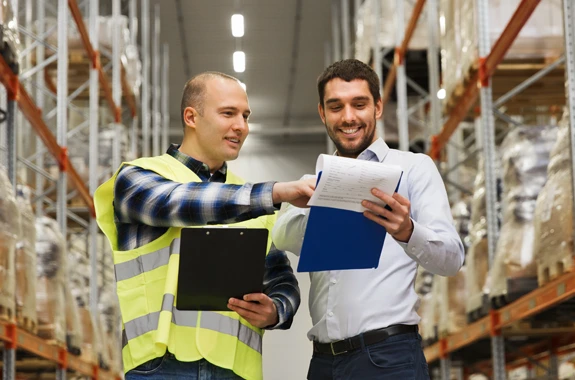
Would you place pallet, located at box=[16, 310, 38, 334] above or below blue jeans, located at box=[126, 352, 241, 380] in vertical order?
below

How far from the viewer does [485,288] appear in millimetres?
7926


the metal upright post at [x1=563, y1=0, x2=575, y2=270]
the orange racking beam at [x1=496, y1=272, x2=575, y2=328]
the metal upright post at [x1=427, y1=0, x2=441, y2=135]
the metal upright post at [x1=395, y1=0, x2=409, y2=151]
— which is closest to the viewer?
the metal upright post at [x1=563, y1=0, x2=575, y2=270]

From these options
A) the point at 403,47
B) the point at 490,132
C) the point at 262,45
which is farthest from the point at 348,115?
the point at 262,45

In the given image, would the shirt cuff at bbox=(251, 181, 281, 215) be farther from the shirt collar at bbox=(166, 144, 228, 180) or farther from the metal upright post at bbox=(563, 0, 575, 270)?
the metal upright post at bbox=(563, 0, 575, 270)

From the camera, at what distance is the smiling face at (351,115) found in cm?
347

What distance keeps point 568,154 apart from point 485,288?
2.32m

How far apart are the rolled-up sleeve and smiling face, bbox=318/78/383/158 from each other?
22 cm

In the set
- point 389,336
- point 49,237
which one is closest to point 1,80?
point 49,237

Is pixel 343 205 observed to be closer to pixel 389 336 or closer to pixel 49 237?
pixel 389 336

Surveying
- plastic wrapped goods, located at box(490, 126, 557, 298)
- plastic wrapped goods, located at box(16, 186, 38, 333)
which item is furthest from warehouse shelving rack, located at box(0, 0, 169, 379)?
plastic wrapped goods, located at box(490, 126, 557, 298)

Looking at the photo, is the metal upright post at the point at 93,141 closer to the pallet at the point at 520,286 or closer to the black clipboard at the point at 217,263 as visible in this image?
the pallet at the point at 520,286

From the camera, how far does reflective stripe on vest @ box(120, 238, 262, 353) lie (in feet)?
10.6

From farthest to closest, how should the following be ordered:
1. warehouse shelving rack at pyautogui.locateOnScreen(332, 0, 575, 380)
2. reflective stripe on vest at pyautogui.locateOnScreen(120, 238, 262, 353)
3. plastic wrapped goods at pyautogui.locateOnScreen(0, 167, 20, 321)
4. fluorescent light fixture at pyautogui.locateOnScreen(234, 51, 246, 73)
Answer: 1. fluorescent light fixture at pyautogui.locateOnScreen(234, 51, 246, 73)
2. plastic wrapped goods at pyautogui.locateOnScreen(0, 167, 20, 321)
3. warehouse shelving rack at pyautogui.locateOnScreen(332, 0, 575, 380)
4. reflective stripe on vest at pyautogui.locateOnScreen(120, 238, 262, 353)

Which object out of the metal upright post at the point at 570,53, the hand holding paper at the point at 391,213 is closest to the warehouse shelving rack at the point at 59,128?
the metal upright post at the point at 570,53
